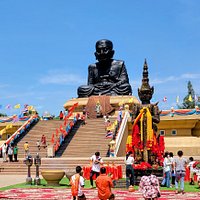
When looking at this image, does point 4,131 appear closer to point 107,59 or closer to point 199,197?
point 107,59

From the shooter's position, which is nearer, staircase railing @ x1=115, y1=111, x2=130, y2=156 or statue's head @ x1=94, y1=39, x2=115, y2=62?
staircase railing @ x1=115, y1=111, x2=130, y2=156

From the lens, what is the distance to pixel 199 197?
37.9 feet

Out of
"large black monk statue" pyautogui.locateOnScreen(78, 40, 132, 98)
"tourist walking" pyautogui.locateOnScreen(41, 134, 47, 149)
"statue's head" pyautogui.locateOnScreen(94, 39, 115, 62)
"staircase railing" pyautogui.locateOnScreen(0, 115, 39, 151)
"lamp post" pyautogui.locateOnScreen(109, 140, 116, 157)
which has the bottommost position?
"lamp post" pyautogui.locateOnScreen(109, 140, 116, 157)

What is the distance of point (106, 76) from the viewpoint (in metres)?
37.4

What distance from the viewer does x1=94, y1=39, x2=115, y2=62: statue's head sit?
122 feet

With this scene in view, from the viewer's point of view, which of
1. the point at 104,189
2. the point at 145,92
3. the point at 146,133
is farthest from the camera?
the point at 145,92

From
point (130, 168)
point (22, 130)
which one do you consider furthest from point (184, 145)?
point (130, 168)

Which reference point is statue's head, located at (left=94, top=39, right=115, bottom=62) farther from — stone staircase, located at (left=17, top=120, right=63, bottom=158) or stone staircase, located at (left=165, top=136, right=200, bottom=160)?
stone staircase, located at (left=165, top=136, right=200, bottom=160)

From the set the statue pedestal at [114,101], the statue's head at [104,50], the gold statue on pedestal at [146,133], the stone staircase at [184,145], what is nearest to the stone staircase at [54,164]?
the gold statue on pedestal at [146,133]

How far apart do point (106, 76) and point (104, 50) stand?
7.68ft

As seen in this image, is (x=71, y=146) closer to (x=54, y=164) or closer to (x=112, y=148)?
(x=112, y=148)

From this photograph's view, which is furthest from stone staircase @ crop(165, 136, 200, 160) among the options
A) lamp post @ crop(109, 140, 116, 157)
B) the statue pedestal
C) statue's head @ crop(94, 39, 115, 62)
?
statue's head @ crop(94, 39, 115, 62)

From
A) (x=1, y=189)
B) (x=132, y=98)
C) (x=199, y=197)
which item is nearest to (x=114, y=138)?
(x=132, y=98)

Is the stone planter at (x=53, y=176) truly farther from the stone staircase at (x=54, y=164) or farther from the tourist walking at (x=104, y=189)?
the tourist walking at (x=104, y=189)
